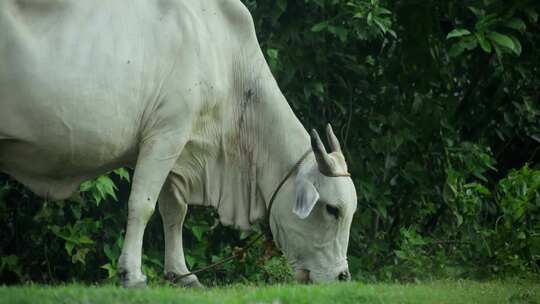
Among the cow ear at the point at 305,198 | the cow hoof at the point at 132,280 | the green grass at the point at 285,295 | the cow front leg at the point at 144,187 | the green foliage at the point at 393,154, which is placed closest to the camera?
the green grass at the point at 285,295

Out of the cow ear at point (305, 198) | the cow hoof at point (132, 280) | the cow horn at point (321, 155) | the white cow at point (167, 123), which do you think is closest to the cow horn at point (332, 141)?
the white cow at point (167, 123)

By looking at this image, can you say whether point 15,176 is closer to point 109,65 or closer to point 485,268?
point 109,65

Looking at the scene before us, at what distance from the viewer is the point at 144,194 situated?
7.73 metres

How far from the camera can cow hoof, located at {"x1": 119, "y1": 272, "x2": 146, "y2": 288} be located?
7.54 meters

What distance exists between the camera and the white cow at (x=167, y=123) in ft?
24.3

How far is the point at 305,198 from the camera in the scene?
8.04m

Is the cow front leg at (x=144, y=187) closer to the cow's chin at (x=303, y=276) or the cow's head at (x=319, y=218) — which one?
the cow's head at (x=319, y=218)

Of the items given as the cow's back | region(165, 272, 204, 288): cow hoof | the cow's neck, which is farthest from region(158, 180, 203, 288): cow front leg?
the cow's back

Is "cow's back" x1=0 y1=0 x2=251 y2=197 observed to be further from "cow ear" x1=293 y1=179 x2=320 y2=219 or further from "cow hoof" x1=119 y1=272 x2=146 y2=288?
"cow ear" x1=293 y1=179 x2=320 y2=219

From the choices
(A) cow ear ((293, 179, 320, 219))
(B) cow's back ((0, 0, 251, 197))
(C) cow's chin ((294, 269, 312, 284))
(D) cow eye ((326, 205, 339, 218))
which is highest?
(B) cow's back ((0, 0, 251, 197))

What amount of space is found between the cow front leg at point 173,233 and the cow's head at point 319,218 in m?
0.70

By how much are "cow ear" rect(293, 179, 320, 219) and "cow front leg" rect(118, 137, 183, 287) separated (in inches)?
35.9

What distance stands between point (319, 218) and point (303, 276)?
427 mm

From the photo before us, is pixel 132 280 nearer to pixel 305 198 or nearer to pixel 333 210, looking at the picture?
pixel 305 198
